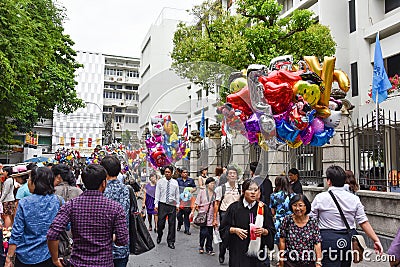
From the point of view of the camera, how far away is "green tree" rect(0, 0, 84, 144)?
12.2 metres

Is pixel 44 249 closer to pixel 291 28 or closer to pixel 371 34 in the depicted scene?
pixel 291 28

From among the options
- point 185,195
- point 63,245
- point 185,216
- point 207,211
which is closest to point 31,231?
point 63,245

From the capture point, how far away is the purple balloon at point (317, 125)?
450 cm

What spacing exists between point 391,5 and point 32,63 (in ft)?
45.3

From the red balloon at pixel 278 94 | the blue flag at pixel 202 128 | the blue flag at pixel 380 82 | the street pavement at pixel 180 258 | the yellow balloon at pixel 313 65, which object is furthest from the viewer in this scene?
the blue flag at pixel 380 82

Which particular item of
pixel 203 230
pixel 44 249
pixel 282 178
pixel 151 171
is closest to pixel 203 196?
pixel 203 230

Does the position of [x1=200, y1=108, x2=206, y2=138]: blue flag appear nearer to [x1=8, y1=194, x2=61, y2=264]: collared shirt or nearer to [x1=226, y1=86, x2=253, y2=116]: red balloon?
[x1=226, y1=86, x2=253, y2=116]: red balloon

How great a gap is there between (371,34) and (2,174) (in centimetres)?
1456

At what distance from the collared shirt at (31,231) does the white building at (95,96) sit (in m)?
49.0

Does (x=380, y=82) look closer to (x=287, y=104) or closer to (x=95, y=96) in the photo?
(x=287, y=104)

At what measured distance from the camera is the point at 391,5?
52.5ft

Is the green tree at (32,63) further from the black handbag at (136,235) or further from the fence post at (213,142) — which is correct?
the black handbag at (136,235)

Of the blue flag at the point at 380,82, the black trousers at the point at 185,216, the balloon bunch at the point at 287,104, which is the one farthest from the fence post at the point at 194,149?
the blue flag at the point at 380,82

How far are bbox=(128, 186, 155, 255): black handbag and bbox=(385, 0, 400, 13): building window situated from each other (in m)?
15.3
